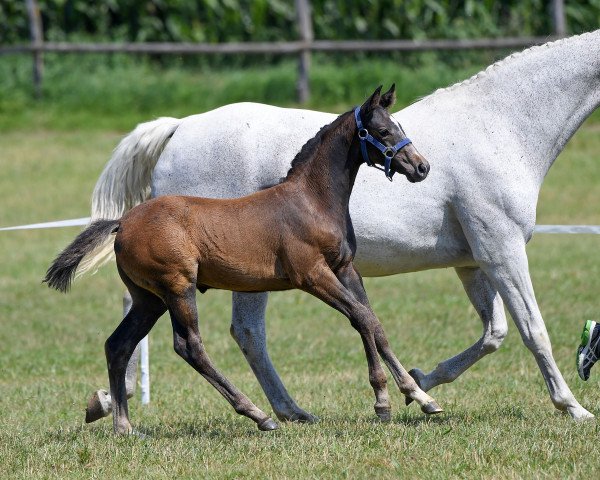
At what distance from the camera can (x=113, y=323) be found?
10609 mm

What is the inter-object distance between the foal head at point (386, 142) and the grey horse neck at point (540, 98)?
2.95 ft

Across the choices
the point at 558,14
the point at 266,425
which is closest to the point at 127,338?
the point at 266,425

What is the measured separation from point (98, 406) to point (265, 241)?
1502 millimetres

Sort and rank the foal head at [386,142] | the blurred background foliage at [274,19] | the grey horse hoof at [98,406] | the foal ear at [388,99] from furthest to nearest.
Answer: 1. the blurred background foliage at [274,19]
2. the grey horse hoof at [98,406]
3. the foal ear at [388,99]
4. the foal head at [386,142]

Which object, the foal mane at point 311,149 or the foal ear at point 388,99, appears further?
the foal mane at point 311,149

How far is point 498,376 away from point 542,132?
221cm

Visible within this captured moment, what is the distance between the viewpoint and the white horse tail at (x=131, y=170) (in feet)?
23.4

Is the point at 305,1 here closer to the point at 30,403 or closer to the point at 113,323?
the point at 113,323

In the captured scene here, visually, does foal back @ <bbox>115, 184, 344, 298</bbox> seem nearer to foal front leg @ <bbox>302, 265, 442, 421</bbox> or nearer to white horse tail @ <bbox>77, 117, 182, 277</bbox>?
foal front leg @ <bbox>302, 265, 442, 421</bbox>

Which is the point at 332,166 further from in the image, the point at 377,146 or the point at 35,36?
the point at 35,36

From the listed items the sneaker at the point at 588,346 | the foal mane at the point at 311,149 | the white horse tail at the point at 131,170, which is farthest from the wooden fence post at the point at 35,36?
the sneaker at the point at 588,346

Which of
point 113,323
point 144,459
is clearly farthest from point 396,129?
point 113,323

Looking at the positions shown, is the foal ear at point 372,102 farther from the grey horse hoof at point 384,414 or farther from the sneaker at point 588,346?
the sneaker at point 588,346

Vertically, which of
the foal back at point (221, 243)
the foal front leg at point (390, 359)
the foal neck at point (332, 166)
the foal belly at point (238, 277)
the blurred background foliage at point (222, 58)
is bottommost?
the blurred background foliage at point (222, 58)
